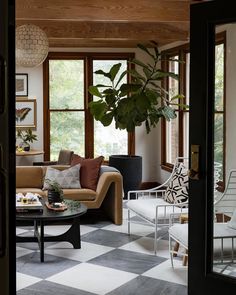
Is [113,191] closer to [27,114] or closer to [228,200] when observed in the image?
[228,200]

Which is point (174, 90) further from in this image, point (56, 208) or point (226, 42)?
point (226, 42)

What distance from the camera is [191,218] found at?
11.4 feet

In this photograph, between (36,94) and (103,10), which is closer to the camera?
(103,10)

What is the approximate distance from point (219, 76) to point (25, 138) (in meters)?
5.88

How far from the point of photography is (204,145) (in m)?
3.34

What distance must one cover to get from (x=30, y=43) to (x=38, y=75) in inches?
132

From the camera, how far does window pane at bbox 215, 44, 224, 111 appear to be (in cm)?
339

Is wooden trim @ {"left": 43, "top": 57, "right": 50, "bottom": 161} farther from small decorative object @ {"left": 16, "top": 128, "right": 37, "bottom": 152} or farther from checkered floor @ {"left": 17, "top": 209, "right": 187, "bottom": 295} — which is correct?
checkered floor @ {"left": 17, "top": 209, "right": 187, "bottom": 295}

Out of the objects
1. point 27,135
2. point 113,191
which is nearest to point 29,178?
point 113,191

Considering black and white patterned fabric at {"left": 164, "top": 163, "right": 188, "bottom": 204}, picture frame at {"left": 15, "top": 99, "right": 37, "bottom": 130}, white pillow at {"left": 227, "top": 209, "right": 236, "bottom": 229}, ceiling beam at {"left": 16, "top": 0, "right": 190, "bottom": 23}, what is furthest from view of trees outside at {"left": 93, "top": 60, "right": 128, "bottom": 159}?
white pillow at {"left": 227, "top": 209, "right": 236, "bottom": 229}

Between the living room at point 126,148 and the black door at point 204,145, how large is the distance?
0.09m

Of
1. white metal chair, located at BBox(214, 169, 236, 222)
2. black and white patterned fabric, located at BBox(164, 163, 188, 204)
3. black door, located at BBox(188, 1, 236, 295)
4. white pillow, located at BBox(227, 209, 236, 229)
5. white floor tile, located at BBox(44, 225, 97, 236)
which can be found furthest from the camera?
white floor tile, located at BBox(44, 225, 97, 236)

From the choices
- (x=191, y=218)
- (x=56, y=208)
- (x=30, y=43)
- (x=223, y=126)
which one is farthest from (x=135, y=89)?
(x=191, y=218)

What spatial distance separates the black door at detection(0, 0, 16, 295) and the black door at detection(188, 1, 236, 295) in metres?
1.86
